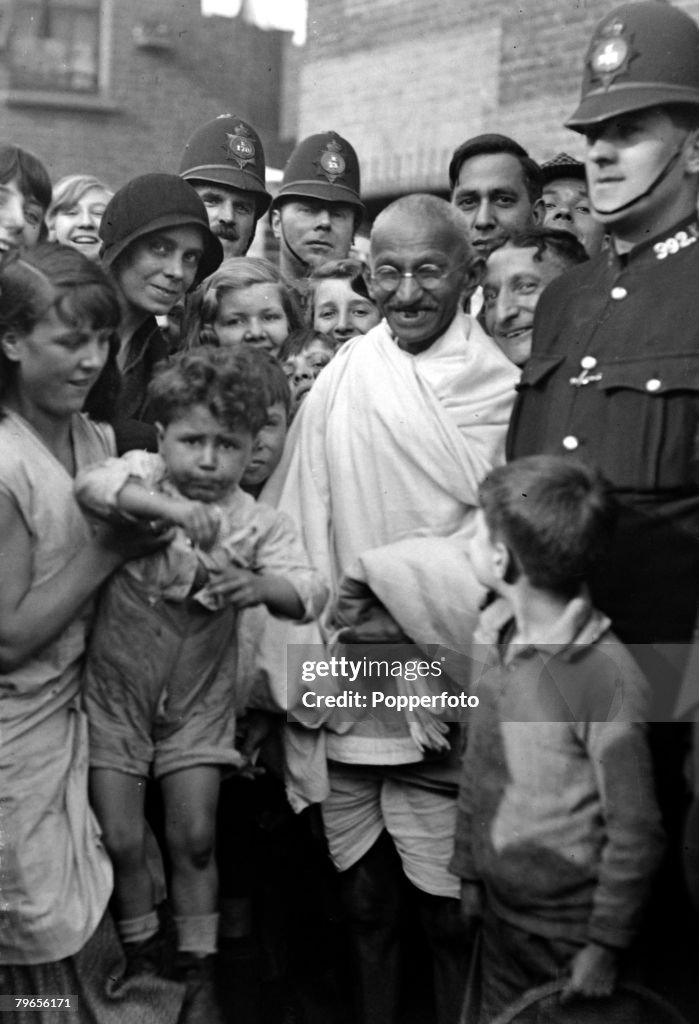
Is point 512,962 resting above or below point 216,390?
below

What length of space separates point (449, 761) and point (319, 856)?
39 centimetres

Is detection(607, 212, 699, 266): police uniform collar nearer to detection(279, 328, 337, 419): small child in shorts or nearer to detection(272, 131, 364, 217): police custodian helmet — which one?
detection(279, 328, 337, 419): small child in shorts

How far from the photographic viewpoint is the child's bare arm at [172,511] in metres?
2.82

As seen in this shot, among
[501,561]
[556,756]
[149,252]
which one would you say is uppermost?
[149,252]

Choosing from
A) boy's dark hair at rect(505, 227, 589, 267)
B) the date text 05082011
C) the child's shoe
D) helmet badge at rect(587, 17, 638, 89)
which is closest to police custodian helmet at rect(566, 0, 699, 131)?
helmet badge at rect(587, 17, 638, 89)

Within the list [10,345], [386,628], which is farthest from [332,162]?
[386,628]

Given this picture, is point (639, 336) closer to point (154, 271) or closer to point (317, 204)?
point (154, 271)

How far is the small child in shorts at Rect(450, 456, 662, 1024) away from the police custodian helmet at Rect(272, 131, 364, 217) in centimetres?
165

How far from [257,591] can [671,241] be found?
3.53 feet

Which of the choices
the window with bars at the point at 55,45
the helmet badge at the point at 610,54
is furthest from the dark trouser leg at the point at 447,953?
the window with bars at the point at 55,45

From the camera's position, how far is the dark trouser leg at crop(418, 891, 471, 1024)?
3082mm

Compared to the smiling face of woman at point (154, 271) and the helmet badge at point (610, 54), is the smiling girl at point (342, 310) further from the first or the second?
the helmet badge at point (610, 54)

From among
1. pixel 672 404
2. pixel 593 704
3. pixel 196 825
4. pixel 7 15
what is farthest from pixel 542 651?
pixel 7 15

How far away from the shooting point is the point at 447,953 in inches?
123
